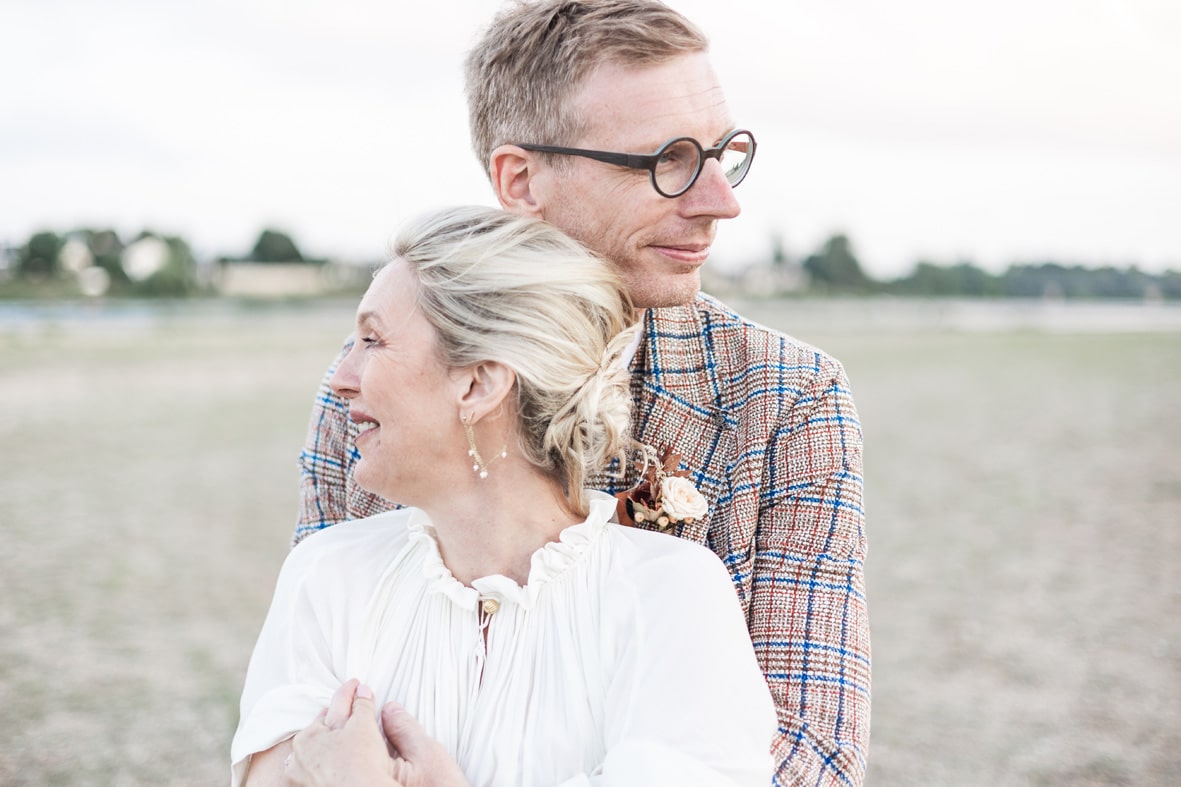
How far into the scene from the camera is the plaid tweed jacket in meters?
2.18

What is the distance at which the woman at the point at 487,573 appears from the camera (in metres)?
1.91

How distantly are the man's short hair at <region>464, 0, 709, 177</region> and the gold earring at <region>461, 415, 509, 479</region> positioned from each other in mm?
778

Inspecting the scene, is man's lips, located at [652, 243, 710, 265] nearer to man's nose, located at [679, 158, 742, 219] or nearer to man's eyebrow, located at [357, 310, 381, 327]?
man's nose, located at [679, 158, 742, 219]

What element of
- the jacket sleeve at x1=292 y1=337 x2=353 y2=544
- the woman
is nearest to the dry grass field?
the jacket sleeve at x1=292 y1=337 x2=353 y2=544

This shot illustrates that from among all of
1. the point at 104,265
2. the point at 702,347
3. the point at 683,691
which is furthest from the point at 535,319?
the point at 104,265

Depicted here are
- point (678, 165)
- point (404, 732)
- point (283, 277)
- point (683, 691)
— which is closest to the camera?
point (683, 691)

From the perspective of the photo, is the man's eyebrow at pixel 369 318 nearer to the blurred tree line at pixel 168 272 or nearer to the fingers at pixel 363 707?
the fingers at pixel 363 707

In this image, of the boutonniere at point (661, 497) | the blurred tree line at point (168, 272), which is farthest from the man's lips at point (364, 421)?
the blurred tree line at point (168, 272)

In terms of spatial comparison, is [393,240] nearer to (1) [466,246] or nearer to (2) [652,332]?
(1) [466,246]

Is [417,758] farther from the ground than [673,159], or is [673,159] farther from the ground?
[673,159]

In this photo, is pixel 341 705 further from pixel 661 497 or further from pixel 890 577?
pixel 890 577

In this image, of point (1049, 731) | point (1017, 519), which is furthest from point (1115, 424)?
point (1049, 731)

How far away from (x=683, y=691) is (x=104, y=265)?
78433mm

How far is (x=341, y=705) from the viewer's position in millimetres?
1963
